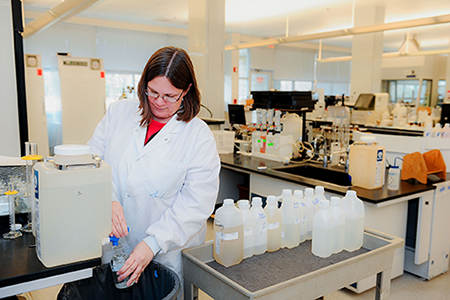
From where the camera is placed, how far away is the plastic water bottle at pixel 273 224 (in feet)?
4.97

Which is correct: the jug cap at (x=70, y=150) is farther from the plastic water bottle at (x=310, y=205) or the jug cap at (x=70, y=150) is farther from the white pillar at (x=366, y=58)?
the white pillar at (x=366, y=58)

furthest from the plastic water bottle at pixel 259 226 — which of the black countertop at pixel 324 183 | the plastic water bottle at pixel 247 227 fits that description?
the black countertop at pixel 324 183

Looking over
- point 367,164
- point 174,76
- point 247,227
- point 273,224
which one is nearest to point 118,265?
point 247,227

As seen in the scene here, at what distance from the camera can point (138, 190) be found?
160 centimetres

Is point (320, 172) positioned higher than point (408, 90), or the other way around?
point (408, 90)

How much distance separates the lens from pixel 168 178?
1.58m

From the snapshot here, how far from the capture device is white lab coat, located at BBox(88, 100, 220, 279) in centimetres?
156

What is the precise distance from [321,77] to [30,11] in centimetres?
892

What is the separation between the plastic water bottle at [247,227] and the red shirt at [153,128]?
1.65ft

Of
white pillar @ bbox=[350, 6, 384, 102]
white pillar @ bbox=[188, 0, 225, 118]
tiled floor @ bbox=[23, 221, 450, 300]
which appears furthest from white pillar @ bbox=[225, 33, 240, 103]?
tiled floor @ bbox=[23, 221, 450, 300]

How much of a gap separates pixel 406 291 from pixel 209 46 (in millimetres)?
3388

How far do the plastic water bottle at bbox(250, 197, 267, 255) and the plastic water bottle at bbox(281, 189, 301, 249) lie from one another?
0.36 feet

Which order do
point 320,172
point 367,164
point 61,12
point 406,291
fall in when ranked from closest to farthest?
1. point 367,164
2. point 406,291
3. point 320,172
4. point 61,12

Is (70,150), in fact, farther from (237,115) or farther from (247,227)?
(237,115)
